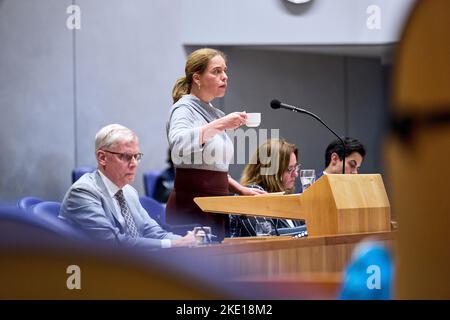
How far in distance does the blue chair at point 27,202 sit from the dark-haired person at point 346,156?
2.78 ft

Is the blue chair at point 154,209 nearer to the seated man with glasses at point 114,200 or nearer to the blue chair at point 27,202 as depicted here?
the seated man with glasses at point 114,200

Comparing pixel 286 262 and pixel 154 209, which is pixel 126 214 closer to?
pixel 154 209

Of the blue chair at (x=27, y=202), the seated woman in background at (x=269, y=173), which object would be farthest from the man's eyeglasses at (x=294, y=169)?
the blue chair at (x=27, y=202)

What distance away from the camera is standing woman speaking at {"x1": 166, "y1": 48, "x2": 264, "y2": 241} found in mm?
2252

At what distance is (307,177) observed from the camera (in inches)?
92.7

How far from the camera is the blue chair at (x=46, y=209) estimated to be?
201 cm

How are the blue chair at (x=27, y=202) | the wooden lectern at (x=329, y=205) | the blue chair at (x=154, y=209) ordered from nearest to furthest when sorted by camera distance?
1. the blue chair at (x=27, y=202)
2. the wooden lectern at (x=329, y=205)
3. the blue chair at (x=154, y=209)

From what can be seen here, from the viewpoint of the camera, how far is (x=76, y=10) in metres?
2.14

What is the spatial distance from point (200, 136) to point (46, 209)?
1.64ft

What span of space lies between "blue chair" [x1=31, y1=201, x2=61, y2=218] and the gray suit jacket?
0.02 meters

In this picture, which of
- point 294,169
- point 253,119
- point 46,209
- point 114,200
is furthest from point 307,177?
point 46,209

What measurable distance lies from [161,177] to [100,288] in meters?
0.79

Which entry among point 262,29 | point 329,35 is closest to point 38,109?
point 262,29
